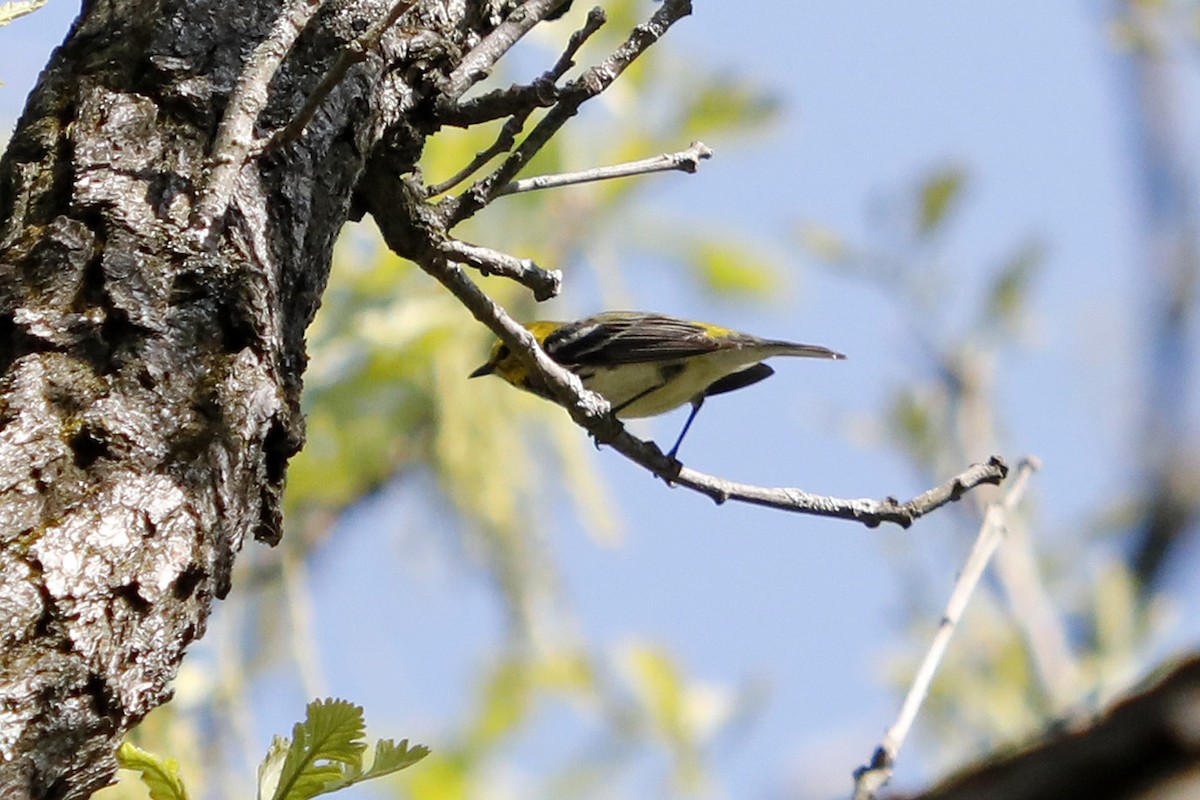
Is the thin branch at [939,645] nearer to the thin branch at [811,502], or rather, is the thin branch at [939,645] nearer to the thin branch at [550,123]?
the thin branch at [811,502]

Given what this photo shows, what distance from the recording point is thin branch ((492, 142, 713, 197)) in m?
2.26

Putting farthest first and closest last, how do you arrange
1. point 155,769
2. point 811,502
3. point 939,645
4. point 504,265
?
point 811,502
point 504,265
point 939,645
point 155,769

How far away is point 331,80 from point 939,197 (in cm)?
438

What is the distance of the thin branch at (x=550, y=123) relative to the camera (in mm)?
2180

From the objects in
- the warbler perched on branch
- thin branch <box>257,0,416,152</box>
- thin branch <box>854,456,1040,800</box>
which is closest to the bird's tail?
the warbler perched on branch

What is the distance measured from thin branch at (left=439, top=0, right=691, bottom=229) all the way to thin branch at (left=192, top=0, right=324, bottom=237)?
41 centimetres

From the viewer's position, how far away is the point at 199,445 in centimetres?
177

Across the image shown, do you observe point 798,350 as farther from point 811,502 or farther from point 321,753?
point 321,753

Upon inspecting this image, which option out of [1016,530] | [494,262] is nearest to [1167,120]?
[1016,530]

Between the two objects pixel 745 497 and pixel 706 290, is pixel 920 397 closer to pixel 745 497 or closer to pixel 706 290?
pixel 706 290

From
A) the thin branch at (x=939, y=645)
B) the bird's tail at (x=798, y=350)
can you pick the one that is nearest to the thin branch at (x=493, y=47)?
the thin branch at (x=939, y=645)

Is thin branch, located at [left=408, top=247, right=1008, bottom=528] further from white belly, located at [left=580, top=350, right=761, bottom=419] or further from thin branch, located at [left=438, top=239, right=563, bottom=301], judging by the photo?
white belly, located at [left=580, top=350, right=761, bottom=419]

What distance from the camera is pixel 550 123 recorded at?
2.20m

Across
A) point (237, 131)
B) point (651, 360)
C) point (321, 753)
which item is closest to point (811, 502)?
point (321, 753)
